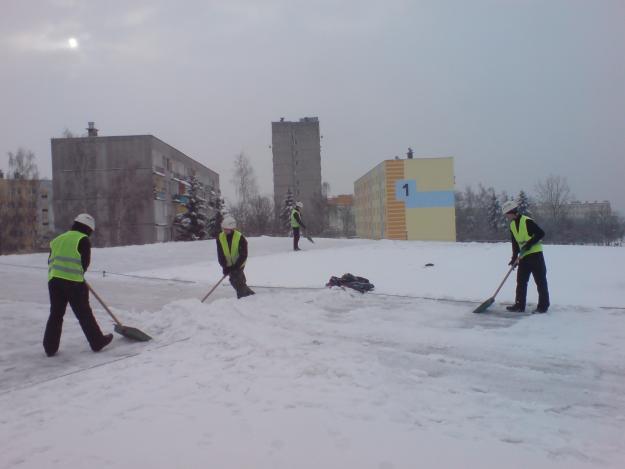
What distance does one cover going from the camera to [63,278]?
539 centimetres

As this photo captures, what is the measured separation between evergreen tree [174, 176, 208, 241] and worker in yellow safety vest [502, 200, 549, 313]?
3544cm

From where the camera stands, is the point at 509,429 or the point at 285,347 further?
the point at 285,347

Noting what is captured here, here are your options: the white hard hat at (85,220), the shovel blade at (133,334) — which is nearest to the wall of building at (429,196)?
the shovel blade at (133,334)

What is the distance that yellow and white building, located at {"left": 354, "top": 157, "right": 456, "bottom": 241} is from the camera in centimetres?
4738

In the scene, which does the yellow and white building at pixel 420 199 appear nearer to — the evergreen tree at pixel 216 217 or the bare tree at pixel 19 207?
the evergreen tree at pixel 216 217

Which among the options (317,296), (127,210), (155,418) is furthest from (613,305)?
(127,210)

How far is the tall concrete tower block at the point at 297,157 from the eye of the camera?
255 feet

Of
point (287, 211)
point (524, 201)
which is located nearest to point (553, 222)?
point (524, 201)

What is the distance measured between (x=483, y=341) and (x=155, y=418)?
12.1 feet

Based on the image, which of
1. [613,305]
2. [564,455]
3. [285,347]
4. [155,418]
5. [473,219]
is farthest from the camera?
[473,219]

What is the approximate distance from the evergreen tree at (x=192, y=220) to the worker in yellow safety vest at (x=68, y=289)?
35390 millimetres

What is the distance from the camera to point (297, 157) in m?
77.9

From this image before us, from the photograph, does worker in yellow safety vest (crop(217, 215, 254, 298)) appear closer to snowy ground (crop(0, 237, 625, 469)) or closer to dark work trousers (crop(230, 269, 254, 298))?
dark work trousers (crop(230, 269, 254, 298))

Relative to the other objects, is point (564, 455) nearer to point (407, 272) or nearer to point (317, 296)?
point (317, 296)
